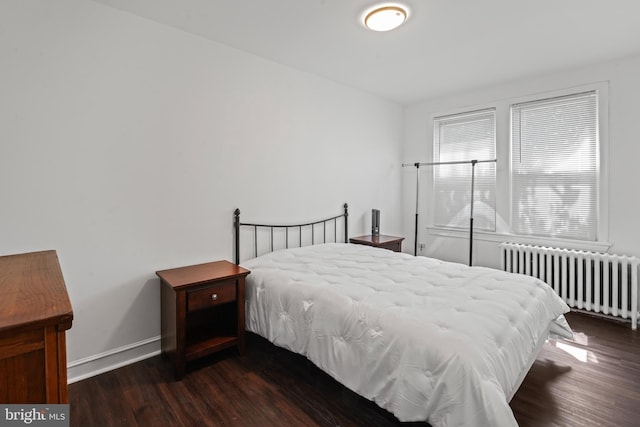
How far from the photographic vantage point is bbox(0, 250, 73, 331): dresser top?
89 centimetres

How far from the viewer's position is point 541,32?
2578 millimetres

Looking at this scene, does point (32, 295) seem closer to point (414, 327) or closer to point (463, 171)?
point (414, 327)

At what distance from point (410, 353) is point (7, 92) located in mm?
2630

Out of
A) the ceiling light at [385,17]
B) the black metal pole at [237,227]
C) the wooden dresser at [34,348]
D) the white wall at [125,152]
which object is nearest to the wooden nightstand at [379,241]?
the white wall at [125,152]

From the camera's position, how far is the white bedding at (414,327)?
1354mm

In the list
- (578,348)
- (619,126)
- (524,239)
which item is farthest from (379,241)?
(619,126)

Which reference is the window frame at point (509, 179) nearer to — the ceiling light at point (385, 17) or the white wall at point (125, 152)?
the ceiling light at point (385, 17)

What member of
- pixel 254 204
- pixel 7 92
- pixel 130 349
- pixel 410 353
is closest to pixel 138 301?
pixel 130 349

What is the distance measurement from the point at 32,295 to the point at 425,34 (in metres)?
2.91

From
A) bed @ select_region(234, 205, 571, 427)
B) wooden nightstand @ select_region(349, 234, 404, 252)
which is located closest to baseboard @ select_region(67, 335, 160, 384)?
bed @ select_region(234, 205, 571, 427)

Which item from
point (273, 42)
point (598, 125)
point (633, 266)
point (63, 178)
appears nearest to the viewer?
point (63, 178)

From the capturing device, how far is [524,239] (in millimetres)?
3699

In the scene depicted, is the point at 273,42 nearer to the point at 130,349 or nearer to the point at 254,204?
the point at 254,204

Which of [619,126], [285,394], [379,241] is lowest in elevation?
[285,394]
